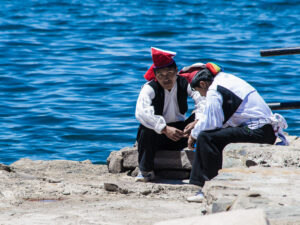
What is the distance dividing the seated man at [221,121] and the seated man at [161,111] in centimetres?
33

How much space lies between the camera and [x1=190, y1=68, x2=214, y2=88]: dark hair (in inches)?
236

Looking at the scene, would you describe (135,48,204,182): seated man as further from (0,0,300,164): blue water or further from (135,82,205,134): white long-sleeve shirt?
(0,0,300,164): blue water

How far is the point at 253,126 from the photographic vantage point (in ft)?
19.8

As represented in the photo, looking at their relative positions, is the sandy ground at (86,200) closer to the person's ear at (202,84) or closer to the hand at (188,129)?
the hand at (188,129)

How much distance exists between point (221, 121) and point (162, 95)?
69 centimetres

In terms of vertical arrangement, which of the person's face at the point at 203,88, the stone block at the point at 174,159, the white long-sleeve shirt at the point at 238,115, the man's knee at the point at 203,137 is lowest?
the stone block at the point at 174,159

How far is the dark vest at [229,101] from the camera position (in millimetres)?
5887

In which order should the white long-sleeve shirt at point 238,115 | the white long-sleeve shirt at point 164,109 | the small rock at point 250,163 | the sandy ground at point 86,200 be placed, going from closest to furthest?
the sandy ground at point 86,200 < the small rock at point 250,163 < the white long-sleeve shirt at point 238,115 < the white long-sleeve shirt at point 164,109

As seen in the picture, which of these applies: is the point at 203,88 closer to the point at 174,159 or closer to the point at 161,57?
the point at 161,57

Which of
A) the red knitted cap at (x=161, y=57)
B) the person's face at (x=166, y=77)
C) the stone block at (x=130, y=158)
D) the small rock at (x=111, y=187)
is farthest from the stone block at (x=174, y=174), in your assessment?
the red knitted cap at (x=161, y=57)

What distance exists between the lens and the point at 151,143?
6.37 meters

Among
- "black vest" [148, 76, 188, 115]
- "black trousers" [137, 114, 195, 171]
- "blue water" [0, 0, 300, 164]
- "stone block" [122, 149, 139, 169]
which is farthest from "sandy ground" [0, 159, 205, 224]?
"blue water" [0, 0, 300, 164]

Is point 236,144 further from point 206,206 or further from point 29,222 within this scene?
point 29,222

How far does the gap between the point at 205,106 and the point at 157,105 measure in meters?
0.63
